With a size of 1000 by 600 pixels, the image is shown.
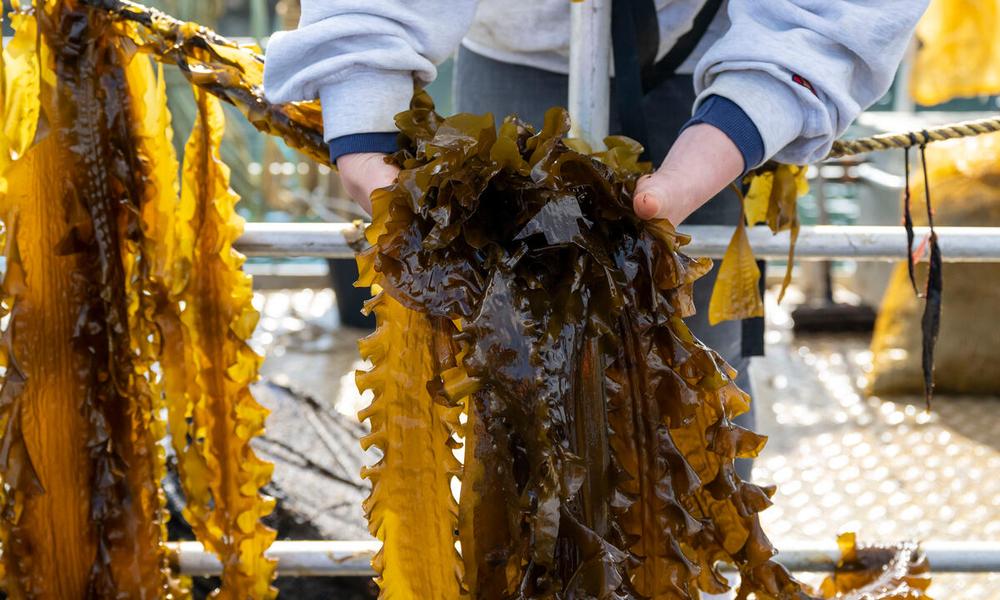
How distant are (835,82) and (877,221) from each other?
11.4 ft

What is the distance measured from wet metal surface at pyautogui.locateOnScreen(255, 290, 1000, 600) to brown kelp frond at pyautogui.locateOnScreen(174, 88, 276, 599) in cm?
58

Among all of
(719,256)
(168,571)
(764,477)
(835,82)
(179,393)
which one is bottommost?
(764,477)

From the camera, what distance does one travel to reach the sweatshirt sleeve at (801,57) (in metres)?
0.75

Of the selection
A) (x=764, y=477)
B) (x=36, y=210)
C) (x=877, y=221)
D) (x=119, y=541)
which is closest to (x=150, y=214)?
(x=36, y=210)

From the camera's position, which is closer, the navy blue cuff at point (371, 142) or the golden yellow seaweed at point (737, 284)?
the navy blue cuff at point (371, 142)

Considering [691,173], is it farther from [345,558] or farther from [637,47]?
[345,558]

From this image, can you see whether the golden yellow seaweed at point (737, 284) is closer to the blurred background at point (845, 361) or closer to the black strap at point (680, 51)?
the black strap at point (680, 51)

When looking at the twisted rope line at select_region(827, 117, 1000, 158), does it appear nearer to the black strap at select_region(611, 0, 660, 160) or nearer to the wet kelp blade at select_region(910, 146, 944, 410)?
the wet kelp blade at select_region(910, 146, 944, 410)

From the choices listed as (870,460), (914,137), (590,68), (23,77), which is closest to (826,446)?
(870,460)

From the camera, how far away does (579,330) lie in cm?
67

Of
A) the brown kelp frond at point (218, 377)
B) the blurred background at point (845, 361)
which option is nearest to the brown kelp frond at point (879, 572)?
the blurred background at point (845, 361)

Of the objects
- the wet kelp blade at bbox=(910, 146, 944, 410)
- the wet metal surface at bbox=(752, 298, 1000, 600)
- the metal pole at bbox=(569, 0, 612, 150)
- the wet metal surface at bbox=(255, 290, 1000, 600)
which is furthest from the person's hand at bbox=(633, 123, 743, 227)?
the wet metal surface at bbox=(752, 298, 1000, 600)

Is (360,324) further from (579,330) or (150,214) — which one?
(579,330)

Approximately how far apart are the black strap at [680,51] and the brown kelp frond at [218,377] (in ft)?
1.45
